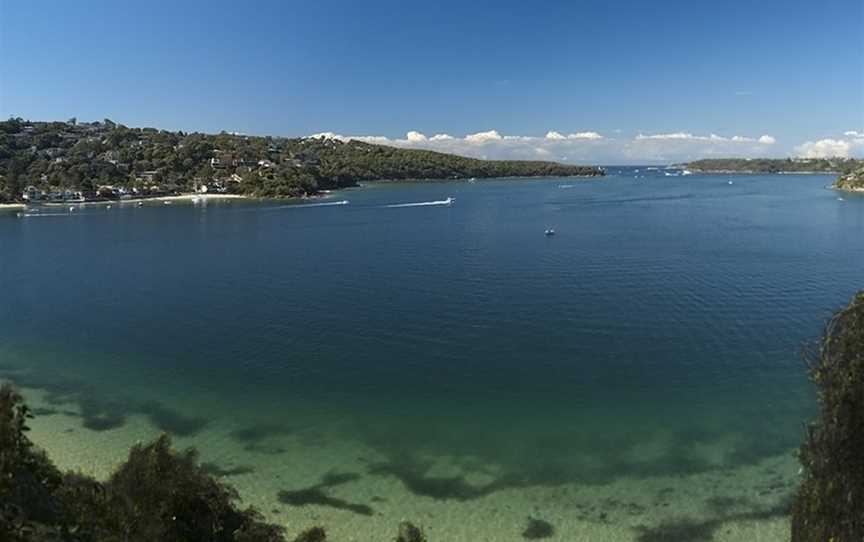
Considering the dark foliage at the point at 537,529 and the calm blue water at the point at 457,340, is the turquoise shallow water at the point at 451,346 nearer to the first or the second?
the calm blue water at the point at 457,340

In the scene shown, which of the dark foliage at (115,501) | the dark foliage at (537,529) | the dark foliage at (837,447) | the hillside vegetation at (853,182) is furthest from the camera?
the hillside vegetation at (853,182)

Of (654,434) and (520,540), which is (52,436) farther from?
(654,434)

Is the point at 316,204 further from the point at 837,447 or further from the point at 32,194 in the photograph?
the point at 837,447

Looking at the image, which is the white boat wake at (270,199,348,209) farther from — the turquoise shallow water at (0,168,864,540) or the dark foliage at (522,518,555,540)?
the dark foliage at (522,518,555,540)

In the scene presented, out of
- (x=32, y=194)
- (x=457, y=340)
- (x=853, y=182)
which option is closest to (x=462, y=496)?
(x=457, y=340)

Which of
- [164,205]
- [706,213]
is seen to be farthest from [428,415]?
[164,205]

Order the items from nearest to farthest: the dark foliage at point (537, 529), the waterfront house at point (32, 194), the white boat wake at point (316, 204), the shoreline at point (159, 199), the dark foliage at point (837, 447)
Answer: the dark foliage at point (837, 447) → the dark foliage at point (537, 529) → the white boat wake at point (316, 204) → the shoreline at point (159, 199) → the waterfront house at point (32, 194)

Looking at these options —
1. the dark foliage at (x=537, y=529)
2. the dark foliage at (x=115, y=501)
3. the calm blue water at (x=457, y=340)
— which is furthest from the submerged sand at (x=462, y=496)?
the dark foliage at (x=115, y=501)

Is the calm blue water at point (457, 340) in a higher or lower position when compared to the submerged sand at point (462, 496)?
higher
